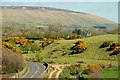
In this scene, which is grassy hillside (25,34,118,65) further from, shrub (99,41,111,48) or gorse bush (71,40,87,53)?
shrub (99,41,111,48)

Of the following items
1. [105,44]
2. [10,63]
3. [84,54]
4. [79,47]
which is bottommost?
[84,54]

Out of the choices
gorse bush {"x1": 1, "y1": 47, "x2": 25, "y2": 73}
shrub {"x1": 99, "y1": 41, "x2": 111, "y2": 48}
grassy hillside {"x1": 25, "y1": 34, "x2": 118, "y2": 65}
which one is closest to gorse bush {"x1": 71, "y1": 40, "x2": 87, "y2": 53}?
grassy hillside {"x1": 25, "y1": 34, "x2": 118, "y2": 65}

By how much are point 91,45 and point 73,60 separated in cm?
1016

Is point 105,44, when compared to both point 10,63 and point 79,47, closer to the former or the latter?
point 79,47

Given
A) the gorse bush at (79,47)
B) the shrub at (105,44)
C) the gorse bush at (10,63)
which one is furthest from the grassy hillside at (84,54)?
the gorse bush at (10,63)

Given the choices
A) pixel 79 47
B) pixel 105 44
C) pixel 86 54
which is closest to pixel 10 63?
pixel 86 54

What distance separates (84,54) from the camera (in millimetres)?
62094

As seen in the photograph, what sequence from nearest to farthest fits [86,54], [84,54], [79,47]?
[86,54]
[84,54]
[79,47]

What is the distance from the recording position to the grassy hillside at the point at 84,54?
56.3 metres

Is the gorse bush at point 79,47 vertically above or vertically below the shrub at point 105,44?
below

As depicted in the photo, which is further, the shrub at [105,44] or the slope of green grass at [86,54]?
the shrub at [105,44]

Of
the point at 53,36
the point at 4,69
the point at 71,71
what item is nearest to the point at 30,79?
the point at 4,69

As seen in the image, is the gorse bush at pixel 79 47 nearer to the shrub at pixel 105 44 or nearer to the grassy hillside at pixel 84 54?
the grassy hillside at pixel 84 54

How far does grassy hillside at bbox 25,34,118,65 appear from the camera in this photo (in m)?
56.3
